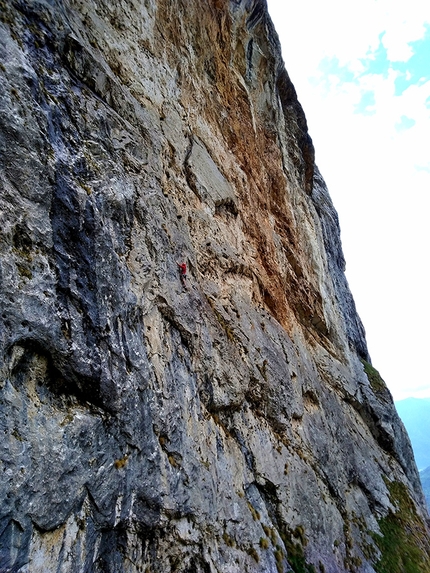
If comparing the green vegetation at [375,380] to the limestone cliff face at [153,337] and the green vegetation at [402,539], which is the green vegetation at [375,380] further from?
the limestone cliff face at [153,337]

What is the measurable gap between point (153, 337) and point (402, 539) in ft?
58.6

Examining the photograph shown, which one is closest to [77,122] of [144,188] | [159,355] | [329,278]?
[144,188]

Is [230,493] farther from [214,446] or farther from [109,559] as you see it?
[109,559]

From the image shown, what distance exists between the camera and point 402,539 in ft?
56.1

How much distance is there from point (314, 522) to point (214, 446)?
5.79 m

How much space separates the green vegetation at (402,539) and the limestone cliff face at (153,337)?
144 mm

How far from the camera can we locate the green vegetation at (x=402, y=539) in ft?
49.9

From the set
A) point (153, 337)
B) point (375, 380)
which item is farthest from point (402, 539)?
point (153, 337)

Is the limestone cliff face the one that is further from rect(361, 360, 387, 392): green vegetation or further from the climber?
rect(361, 360, 387, 392): green vegetation

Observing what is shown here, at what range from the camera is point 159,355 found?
879cm

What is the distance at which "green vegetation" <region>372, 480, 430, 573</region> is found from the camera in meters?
15.2

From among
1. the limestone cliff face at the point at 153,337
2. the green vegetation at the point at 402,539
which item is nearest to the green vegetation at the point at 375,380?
the green vegetation at the point at 402,539

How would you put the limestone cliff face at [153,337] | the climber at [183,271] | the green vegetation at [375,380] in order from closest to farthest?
the limestone cliff face at [153,337]
the climber at [183,271]
the green vegetation at [375,380]

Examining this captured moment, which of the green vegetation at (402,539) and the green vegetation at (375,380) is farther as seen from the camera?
the green vegetation at (375,380)
